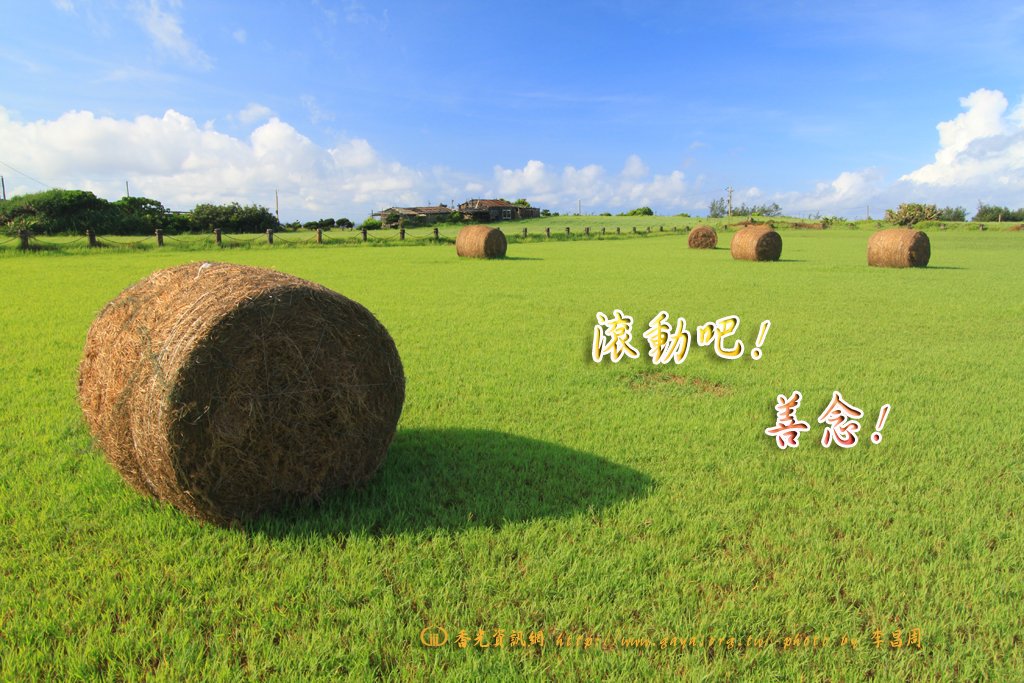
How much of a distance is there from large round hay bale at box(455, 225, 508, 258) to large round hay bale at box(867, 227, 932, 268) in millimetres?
16970

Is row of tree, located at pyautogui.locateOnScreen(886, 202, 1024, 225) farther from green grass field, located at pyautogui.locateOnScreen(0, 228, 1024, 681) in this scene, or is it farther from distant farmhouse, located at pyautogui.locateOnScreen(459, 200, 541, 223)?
green grass field, located at pyautogui.locateOnScreen(0, 228, 1024, 681)

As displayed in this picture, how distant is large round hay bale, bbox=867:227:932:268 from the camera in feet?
80.4

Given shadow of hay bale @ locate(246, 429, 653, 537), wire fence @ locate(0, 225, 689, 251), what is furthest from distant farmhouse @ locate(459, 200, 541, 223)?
shadow of hay bale @ locate(246, 429, 653, 537)

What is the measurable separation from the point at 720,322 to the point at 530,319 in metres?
3.86

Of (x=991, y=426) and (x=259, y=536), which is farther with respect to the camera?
(x=991, y=426)

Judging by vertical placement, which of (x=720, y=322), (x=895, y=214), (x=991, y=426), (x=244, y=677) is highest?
(x=895, y=214)

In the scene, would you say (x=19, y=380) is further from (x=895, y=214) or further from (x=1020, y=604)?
(x=895, y=214)

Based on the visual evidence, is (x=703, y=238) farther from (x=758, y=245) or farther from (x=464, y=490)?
(x=464, y=490)

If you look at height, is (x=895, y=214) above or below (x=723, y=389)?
above

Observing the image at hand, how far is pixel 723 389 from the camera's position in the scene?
7.84 metres

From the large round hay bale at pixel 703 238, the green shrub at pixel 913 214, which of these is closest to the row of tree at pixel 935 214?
the green shrub at pixel 913 214

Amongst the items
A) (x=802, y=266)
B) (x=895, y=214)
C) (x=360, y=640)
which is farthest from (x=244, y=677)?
(x=895, y=214)

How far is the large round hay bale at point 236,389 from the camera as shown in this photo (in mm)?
3984

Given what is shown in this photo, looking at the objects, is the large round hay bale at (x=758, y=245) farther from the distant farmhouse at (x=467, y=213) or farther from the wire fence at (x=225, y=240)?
the distant farmhouse at (x=467, y=213)
